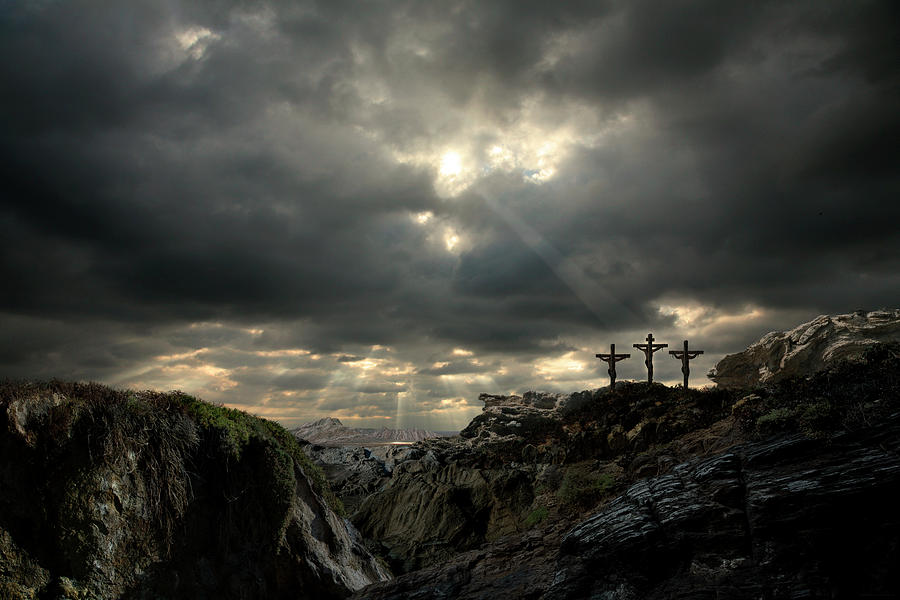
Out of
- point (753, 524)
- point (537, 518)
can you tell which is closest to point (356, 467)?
point (537, 518)

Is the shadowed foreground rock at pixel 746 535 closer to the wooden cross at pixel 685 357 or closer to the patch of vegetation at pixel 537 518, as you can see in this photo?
the patch of vegetation at pixel 537 518

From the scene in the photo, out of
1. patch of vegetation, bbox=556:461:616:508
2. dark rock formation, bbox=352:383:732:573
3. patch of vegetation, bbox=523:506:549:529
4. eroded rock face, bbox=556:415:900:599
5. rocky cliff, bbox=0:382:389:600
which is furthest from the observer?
dark rock formation, bbox=352:383:732:573

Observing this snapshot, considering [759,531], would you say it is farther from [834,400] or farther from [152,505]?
[152,505]

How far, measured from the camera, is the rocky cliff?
30.8 feet

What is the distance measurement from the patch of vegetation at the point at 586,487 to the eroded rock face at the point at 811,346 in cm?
1411

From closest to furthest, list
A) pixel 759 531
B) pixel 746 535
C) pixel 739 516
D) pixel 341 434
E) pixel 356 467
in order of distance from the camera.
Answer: pixel 759 531 → pixel 746 535 → pixel 739 516 → pixel 356 467 → pixel 341 434

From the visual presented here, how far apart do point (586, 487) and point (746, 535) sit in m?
7.48

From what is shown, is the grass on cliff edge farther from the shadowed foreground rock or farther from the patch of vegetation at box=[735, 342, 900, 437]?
the patch of vegetation at box=[735, 342, 900, 437]

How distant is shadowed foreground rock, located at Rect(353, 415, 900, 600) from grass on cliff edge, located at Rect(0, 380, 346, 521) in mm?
6267

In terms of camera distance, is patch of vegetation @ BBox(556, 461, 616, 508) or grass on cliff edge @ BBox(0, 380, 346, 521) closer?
grass on cliff edge @ BBox(0, 380, 346, 521)

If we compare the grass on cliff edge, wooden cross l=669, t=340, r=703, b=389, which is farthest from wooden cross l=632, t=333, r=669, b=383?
the grass on cliff edge

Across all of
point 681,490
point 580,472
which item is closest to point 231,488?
point 681,490

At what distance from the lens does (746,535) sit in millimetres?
8289

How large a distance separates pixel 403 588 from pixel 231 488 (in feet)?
17.8
